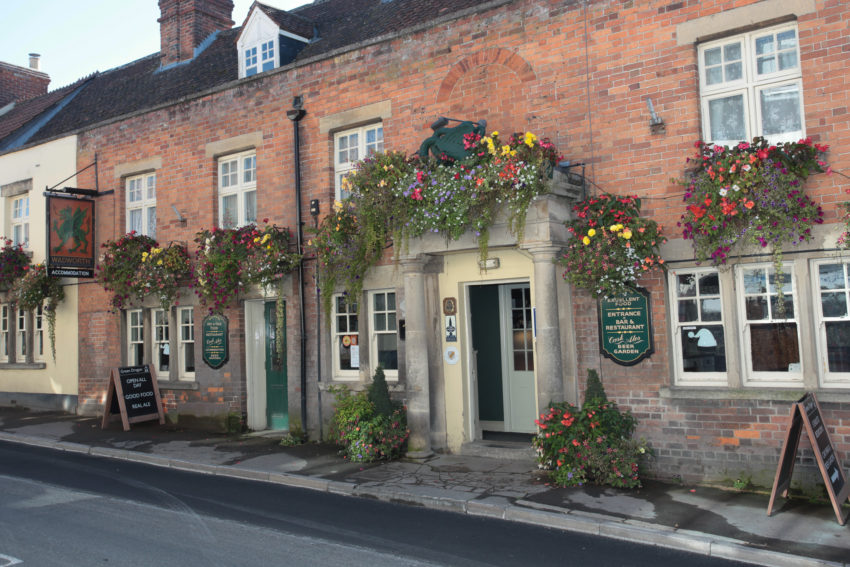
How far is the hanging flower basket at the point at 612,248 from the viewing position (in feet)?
28.0

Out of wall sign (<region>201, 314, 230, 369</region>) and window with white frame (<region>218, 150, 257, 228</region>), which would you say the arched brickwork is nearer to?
window with white frame (<region>218, 150, 257, 228</region>)

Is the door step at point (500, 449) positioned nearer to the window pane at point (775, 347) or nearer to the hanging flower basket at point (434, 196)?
the hanging flower basket at point (434, 196)

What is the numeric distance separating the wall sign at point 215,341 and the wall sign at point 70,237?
362cm

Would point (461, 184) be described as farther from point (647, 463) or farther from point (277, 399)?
point (277, 399)

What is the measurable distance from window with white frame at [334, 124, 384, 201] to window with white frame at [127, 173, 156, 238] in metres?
4.94

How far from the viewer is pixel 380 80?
1155cm

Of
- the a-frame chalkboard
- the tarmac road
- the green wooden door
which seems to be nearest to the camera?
the tarmac road

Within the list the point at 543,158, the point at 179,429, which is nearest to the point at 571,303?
the point at 543,158

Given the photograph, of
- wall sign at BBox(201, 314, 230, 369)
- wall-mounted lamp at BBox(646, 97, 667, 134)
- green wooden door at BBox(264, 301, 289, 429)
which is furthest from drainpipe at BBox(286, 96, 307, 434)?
wall-mounted lamp at BBox(646, 97, 667, 134)

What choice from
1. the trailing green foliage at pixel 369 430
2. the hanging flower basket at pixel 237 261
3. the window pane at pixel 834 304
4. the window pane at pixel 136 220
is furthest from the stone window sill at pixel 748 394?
the window pane at pixel 136 220

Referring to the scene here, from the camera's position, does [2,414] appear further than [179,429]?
Yes

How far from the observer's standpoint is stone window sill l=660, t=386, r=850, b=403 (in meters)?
7.71

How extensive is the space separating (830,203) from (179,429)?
11714 millimetres

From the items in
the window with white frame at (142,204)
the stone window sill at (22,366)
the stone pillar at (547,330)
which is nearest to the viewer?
the stone pillar at (547,330)
